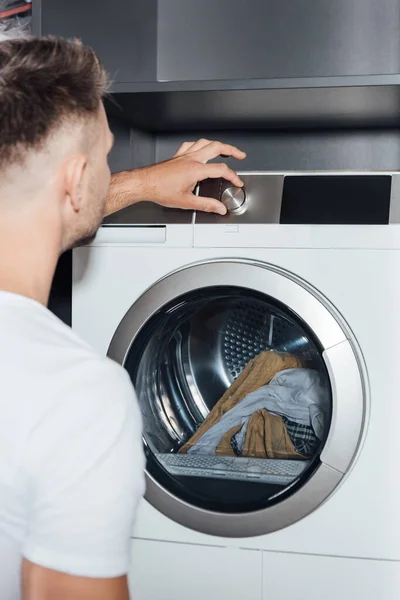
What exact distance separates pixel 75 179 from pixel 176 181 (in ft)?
2.17

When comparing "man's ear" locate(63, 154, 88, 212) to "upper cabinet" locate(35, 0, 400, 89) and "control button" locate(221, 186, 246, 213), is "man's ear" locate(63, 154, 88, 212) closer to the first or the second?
"control button" locate(221, 186, 246, 213)

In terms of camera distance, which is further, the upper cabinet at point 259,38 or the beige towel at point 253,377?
the upper cabinet at point 259,38

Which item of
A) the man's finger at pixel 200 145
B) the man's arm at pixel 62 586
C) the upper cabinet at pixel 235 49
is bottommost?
the man's arm at pixel 62 586

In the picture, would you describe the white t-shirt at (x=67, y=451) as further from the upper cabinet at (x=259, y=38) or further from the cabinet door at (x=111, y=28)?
the upper cabinet at (x=259, y=38)

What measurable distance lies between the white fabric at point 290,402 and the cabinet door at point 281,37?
82cm

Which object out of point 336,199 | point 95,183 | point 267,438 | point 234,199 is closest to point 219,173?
point 234,199

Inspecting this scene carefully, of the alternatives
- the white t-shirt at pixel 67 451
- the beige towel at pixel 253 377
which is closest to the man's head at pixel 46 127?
the white t-shirt at pixel 67 451

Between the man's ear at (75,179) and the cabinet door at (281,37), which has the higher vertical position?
the cabinet door at (281,37)

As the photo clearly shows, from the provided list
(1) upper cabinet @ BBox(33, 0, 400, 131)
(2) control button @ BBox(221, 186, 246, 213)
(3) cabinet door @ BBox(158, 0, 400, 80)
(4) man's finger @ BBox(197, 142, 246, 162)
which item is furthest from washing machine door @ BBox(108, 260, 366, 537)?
(3) cabinet door @ BBox(158, 0, 400, 80)

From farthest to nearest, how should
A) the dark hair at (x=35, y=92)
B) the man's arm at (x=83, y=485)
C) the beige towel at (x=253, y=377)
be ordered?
the beige towel at (x=253, y=377) < the dark hair at (x=35, y=92) < the man's arm at (x=83, y=485)

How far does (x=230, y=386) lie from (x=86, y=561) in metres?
0.84

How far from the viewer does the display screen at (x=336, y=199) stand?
1318 millimetres

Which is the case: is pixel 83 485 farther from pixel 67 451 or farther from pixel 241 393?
pixel 241 393

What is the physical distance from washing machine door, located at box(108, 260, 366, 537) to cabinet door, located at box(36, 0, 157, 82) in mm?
589
